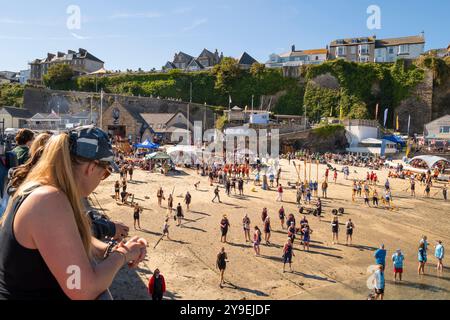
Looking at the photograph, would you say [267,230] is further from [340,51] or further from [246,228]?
[340,51]

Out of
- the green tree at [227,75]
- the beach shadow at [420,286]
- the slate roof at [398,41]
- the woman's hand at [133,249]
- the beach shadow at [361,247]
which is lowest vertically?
the beach shadow at [420,286]

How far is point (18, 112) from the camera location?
64.6 meters

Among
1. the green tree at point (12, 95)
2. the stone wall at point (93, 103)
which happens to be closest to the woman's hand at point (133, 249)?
the stone wall at point (93, 103)

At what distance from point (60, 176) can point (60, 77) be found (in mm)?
85026

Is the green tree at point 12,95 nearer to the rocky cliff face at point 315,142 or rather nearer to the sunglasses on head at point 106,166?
the rocky cliff face at point 315,142

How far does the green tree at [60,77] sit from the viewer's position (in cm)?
7806

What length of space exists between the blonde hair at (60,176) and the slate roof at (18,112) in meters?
69.7

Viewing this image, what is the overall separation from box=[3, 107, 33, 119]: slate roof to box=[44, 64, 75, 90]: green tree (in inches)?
493

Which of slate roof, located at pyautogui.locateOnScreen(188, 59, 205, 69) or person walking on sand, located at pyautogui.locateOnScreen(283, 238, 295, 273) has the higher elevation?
slate roof, located at pyautogui.locateOnScreen(188, 59, 205, 69)

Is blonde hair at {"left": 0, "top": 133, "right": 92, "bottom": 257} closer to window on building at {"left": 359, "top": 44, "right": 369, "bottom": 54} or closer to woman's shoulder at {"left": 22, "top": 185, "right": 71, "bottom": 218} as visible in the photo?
woman's shoulder at {"left": 22, "top": 185, "right": 71, "bottom": 218}

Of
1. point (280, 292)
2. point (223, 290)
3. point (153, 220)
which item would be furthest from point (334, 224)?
point (153, 220)

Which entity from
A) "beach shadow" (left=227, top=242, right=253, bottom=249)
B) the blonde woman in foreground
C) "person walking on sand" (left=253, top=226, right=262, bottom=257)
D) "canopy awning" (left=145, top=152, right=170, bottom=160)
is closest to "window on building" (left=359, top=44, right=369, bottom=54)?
"canopy awning" (left=145, top=152, right=170, bottom=160)

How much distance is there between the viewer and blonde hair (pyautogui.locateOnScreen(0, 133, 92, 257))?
5.85 feet

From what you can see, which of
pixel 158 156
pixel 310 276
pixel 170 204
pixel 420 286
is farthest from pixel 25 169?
pixel 158 156
